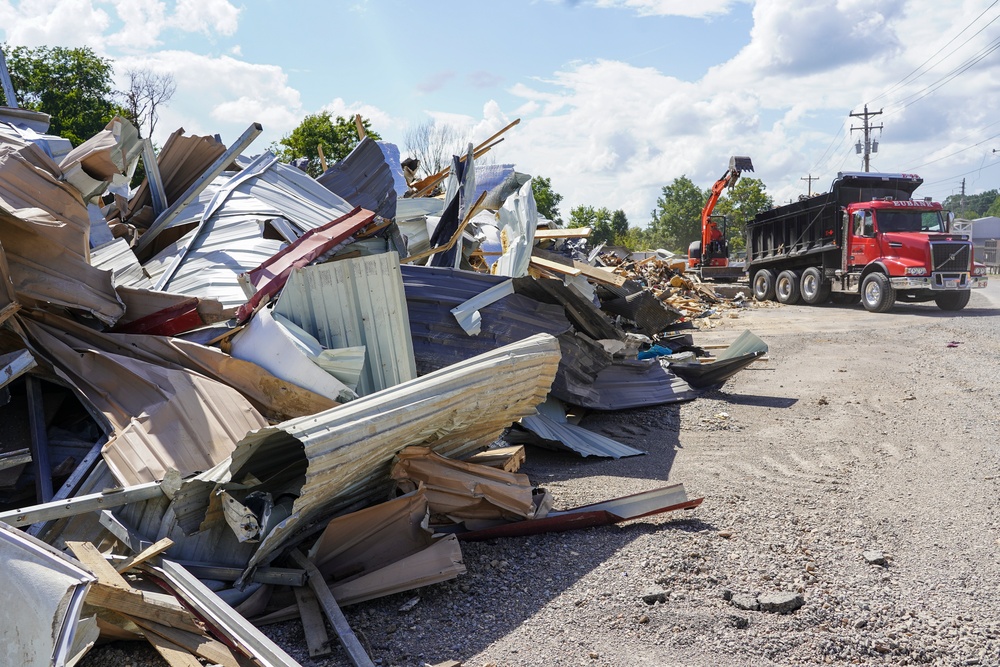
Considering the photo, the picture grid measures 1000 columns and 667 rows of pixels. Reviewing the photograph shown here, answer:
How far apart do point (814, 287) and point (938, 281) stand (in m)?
3.67

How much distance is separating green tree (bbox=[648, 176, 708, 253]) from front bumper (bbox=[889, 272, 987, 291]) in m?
46.7

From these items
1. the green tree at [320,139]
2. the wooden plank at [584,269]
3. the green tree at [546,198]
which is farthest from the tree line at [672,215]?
the wooden plank at [584,269]

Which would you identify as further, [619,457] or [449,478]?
[619,457]

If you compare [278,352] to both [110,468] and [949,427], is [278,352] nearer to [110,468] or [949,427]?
[110,468]

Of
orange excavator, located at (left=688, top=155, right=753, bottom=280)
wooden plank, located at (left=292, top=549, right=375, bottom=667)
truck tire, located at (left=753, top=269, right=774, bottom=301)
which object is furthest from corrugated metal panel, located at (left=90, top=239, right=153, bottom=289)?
orange excavator, located at (left=688, top=155, right=753, bottom=280)

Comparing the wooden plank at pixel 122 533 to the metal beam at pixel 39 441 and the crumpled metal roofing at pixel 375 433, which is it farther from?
the metal beam at pixel 39 441

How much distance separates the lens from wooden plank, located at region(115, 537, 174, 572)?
127 inches

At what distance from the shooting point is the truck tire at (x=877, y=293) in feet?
54.3

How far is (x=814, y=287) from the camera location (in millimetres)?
19281

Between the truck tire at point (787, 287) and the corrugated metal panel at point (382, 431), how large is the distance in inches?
680

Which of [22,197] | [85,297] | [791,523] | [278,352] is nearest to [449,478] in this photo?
[278,352]

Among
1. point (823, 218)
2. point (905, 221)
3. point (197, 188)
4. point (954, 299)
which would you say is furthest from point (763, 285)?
point (197, 188)

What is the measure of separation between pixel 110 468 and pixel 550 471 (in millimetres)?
3340

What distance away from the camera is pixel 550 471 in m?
6.06
